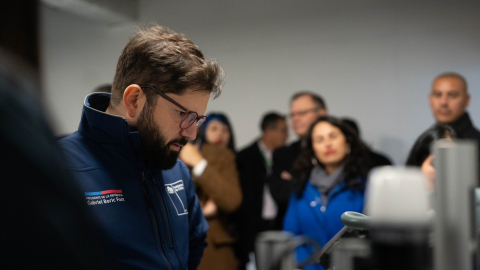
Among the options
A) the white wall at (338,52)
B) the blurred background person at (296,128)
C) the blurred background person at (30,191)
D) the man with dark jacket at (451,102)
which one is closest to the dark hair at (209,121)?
the blurred background person at (296,128)

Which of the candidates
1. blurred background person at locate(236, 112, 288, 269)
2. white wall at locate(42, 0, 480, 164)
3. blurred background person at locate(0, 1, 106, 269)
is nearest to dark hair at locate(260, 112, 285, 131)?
blurred background person at locate(236, 112, 288, 269)

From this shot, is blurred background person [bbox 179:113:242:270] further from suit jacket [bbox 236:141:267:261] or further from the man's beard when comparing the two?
the man's beard

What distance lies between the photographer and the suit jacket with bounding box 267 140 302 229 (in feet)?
8.87

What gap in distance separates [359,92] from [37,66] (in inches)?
153

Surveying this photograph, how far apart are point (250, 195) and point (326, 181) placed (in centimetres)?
94

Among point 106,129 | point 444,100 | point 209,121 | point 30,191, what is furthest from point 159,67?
point 444,100

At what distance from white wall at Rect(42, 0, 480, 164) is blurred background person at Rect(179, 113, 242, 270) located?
1194 millimetres

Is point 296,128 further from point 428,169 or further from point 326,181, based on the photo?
point 428,169

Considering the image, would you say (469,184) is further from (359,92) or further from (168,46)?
(359,92)

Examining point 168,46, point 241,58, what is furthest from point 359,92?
point 168,46

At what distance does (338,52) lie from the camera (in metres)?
4.04

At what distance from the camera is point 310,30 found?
4.19m

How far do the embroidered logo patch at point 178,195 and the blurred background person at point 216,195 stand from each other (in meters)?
1.12

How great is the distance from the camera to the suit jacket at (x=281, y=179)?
2.70 metres
